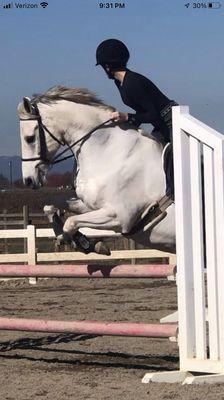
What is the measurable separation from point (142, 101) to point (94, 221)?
2.97 ft

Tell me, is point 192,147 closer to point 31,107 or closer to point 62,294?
point 31,107

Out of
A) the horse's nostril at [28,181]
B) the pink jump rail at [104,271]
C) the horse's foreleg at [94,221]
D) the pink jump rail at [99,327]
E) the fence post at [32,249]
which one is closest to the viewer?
the pink jump rail at [99,327]

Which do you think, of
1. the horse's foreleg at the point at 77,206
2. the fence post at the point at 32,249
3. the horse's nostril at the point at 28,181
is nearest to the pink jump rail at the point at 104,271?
the horse's foreleg at the point at 77,206

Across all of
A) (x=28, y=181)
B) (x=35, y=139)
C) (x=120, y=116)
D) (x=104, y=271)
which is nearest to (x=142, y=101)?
(x=120, y=116)

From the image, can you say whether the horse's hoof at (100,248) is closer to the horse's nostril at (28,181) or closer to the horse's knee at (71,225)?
the horse's knee at (71,225)

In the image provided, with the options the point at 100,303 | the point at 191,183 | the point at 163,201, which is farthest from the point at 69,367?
the point at 100,303

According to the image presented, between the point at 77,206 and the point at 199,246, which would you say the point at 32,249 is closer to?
the point at 77,206

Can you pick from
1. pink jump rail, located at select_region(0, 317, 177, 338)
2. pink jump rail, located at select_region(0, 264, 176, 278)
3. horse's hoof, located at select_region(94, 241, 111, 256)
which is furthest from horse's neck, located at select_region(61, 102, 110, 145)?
Result: pink jump rail, located at select_region(0, 317, 177, 338)

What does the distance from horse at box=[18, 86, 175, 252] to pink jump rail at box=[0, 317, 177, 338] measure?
2.17 ft

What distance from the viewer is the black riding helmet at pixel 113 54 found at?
20.1ft

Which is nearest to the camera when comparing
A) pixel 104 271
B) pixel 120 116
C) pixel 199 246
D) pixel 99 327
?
pixel 199 246

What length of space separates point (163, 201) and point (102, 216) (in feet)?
1.42

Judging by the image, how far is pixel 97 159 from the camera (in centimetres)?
607

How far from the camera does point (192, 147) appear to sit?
16.9ft
